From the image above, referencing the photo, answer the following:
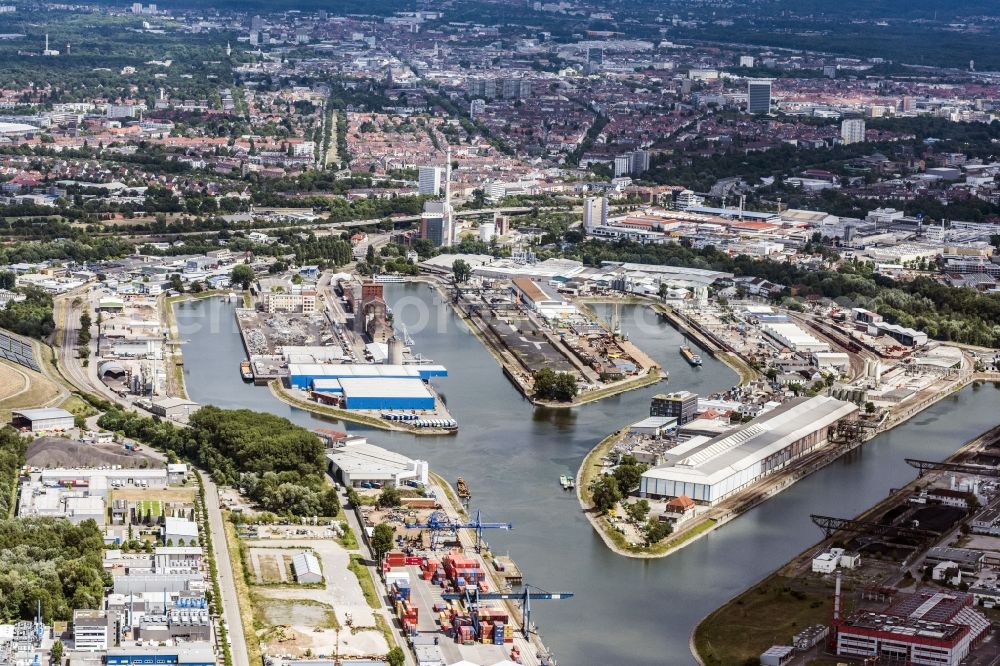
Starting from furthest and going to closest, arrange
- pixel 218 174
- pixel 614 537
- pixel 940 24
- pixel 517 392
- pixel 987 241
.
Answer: pixel 940 24
pixel 218 174
pixel 987 241
pixel 517 392
pixel 614 537

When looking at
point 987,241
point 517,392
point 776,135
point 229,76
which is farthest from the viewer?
point 229,76

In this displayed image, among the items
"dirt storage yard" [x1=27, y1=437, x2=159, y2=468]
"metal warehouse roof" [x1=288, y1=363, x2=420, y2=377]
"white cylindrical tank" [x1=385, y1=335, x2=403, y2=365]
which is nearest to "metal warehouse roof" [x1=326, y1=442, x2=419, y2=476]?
"dirt storage yard" [x1=27, y1=437, x2=159, y2=468]

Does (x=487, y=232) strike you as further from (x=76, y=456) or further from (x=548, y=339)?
(x=76, y=456)

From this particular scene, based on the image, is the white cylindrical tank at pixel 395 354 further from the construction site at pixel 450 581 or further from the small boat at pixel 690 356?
the construction site at pixel 450 581

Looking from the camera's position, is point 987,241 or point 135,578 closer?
point 135,578

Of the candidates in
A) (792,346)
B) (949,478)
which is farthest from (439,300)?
(949,478)

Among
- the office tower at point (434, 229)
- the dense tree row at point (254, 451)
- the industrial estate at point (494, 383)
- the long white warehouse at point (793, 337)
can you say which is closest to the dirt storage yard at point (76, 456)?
the industrial estate at point (494, 383)

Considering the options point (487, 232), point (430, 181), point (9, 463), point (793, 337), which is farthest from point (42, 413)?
point (430, 181)

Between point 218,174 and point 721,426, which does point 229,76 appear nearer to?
point 218,174
